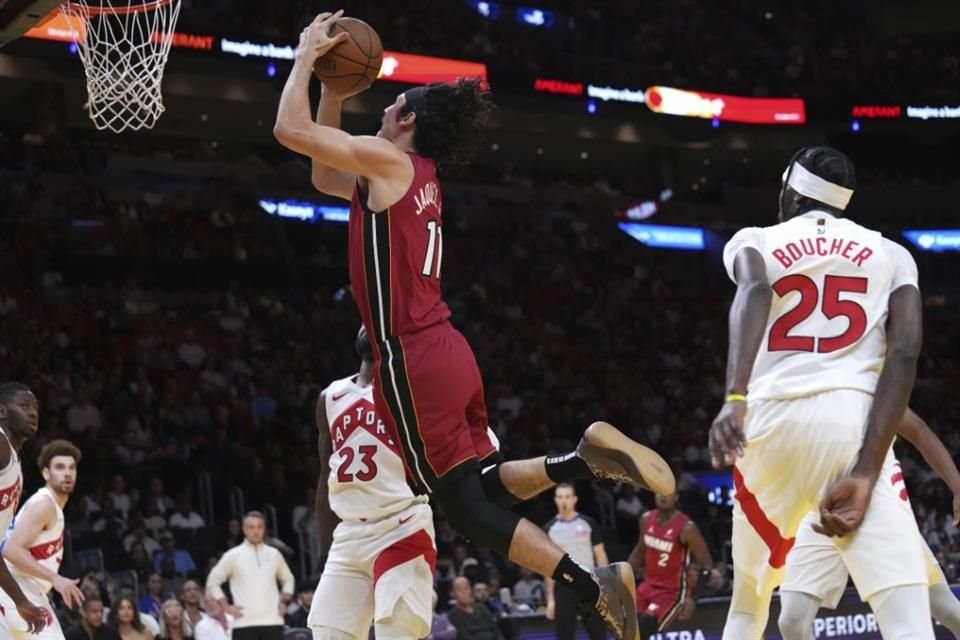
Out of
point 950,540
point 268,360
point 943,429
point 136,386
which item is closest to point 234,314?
point 268,360

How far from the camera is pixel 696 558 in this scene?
12.6 meters

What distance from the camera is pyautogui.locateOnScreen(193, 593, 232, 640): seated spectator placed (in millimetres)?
12164

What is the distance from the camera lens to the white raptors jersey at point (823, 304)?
431cm

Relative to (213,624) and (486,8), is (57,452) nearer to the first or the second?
(213,624)

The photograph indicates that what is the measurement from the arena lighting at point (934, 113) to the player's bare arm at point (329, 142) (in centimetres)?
2515

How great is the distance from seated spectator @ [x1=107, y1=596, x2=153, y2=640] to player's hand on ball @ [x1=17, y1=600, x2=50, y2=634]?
15.6 ft

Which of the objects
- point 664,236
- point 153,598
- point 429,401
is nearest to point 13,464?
point 429,401

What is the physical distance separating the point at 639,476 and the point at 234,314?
17178 millimetres

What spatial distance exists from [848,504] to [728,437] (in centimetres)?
42

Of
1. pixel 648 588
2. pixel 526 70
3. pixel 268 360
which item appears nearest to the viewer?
pixel 648 588

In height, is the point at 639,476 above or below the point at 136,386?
above

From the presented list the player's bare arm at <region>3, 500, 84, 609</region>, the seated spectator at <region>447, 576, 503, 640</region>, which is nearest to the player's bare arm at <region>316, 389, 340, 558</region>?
the player's bare arm at <region>3, 500, 84, 609</region>

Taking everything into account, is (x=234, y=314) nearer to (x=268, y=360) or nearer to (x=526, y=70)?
(x=268, y=360)

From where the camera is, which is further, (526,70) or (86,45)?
(526,70)
